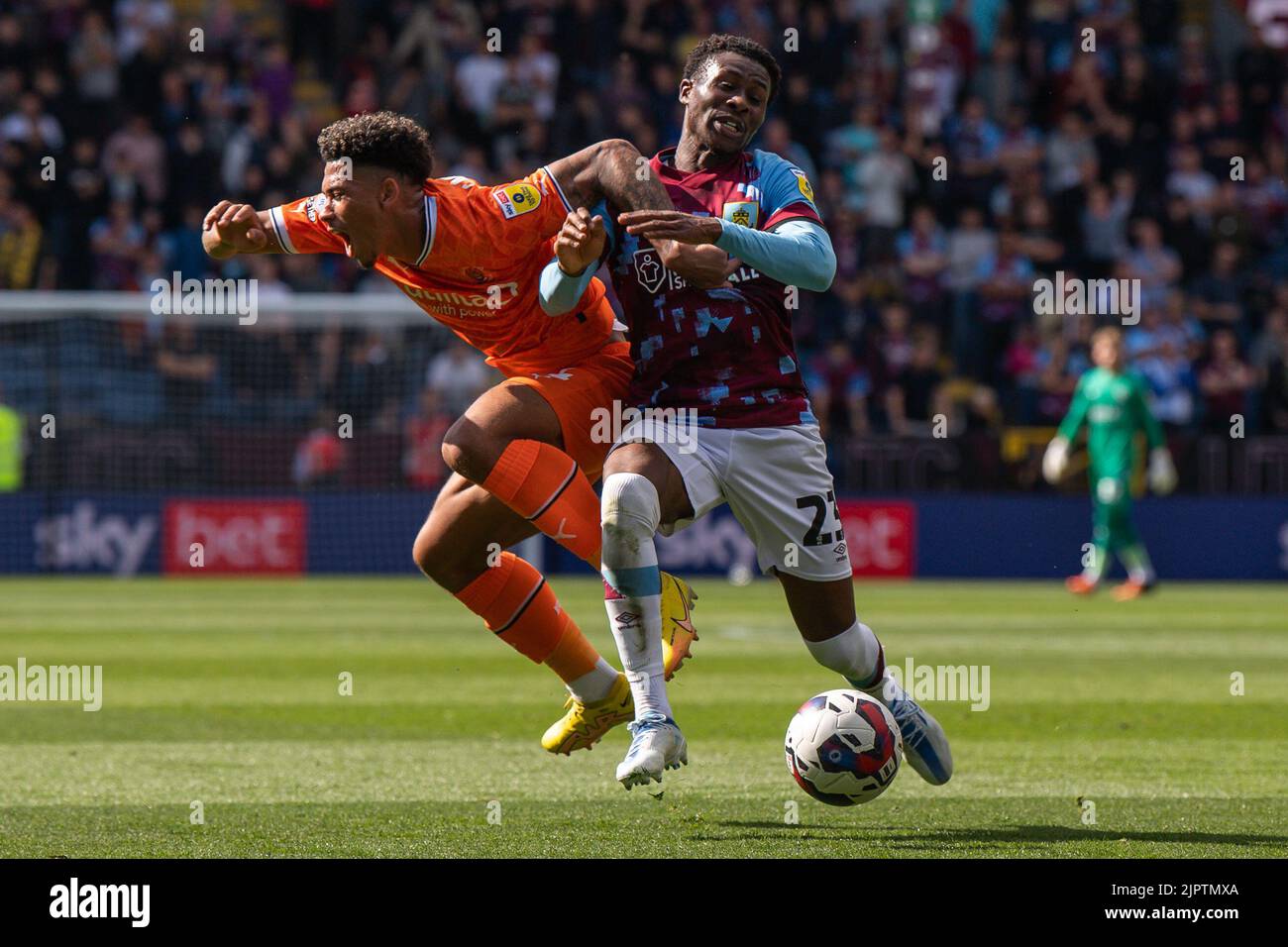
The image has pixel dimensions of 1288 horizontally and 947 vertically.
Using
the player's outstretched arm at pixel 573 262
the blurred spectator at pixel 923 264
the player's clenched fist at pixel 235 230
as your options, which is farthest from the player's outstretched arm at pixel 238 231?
the blurred spectator at pixel 923 264

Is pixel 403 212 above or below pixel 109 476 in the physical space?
above

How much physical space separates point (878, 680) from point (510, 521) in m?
1.39

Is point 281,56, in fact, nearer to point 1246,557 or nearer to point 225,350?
point 225,350

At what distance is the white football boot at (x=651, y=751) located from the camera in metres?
5.22

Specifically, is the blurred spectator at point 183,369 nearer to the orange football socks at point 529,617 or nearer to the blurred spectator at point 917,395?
the blurred spectator at point 917,395

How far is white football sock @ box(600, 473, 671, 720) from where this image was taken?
550 cm

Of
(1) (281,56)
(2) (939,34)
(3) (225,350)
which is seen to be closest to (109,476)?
(3) (225,350)

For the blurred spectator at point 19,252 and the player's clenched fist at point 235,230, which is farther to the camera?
the blurred spectator at point 19,252

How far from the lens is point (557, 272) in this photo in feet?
19.5

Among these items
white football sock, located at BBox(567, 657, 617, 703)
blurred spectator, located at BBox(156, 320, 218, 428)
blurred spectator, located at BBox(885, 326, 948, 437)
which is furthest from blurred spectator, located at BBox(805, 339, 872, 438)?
white football sock, located at BBox(567, 657, 617, 703)

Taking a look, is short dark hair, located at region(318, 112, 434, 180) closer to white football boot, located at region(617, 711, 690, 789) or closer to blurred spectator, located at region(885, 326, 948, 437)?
white football boot, located at region(617, 711, 690, 789)

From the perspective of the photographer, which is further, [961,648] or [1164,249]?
[1164,249]

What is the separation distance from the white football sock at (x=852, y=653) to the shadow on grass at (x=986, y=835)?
0.56 metres

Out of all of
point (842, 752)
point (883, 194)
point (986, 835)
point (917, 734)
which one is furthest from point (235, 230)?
point (883, 194)
